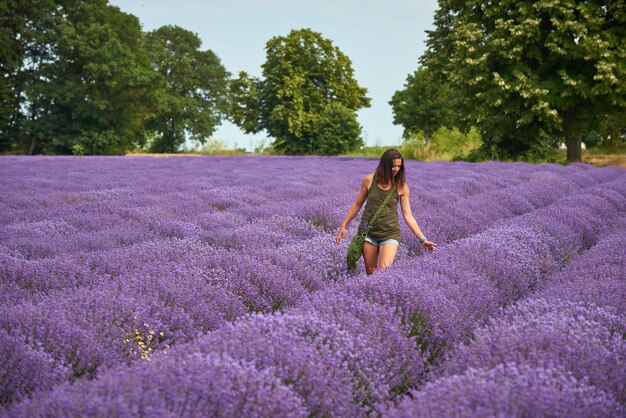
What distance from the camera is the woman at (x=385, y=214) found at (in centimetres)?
479

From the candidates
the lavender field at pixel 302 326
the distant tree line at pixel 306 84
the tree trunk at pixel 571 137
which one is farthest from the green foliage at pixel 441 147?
the lavender field at pixel 302 326

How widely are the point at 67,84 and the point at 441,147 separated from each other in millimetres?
27568

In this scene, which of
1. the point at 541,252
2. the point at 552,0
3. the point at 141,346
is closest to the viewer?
the point at 141,346

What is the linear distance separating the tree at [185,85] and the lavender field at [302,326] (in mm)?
49789

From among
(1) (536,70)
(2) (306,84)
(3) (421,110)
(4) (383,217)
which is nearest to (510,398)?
(4) (383,217)

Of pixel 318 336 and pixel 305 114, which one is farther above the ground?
pixel 305 114

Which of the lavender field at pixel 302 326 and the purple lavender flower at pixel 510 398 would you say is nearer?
the purple lavender flower at pixel 510 398

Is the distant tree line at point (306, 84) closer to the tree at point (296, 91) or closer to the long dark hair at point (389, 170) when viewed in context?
the tree at point (296, 91)

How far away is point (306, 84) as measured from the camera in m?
48.5

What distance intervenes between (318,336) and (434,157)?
93.6 ft

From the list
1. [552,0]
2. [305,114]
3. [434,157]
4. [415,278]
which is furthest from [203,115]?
[415,278]

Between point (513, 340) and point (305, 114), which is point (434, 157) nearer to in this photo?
point (305, 114)

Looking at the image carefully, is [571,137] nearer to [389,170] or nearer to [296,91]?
[389,170]

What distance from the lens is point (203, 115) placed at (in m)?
54.8
